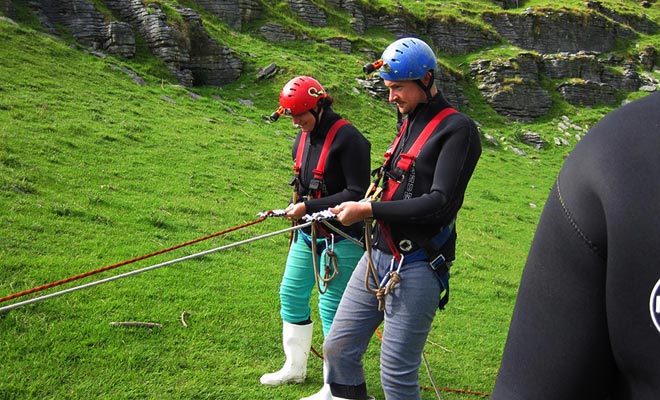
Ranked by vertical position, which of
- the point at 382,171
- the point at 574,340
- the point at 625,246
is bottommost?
the point at 382,171

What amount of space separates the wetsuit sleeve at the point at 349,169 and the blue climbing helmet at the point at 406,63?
44.7 inches

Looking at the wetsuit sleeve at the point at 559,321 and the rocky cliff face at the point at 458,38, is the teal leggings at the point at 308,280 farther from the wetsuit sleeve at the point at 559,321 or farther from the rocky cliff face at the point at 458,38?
the rocky cliff face at the point at 458,38

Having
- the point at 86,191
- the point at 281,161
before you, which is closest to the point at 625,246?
the point at 86,191

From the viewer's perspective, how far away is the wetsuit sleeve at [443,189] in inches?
148

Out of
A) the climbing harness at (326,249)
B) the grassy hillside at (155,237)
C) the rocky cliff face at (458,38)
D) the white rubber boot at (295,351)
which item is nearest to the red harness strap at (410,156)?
the climbing harness at (326,249)

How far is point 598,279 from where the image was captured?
47.9 inches

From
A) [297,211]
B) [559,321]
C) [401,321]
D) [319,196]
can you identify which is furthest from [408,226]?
[559,321]

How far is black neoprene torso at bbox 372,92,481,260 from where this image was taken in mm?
3773

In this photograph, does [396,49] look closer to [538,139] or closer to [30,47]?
[30,47]

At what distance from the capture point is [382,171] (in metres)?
4.27

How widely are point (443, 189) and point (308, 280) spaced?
2.16 meters

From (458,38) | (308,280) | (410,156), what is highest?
(410,156)

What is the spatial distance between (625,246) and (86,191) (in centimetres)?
1105

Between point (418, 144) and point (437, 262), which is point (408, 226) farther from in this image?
point (418, 144)
